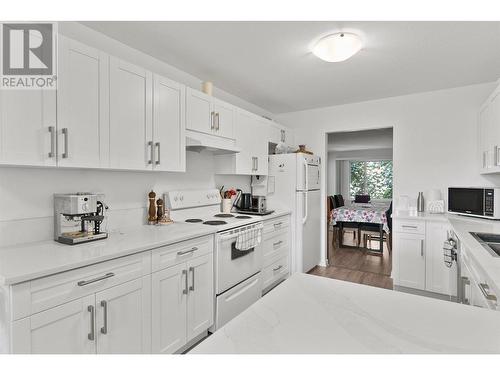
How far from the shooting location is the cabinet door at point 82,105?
160 cm

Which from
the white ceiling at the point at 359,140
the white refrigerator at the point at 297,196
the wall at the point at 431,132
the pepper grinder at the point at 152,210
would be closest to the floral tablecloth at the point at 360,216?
the wall at the point at 431,132

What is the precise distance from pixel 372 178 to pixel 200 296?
8145 mm

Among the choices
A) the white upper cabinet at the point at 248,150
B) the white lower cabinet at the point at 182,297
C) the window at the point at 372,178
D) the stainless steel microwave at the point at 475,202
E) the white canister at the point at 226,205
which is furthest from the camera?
the window at the point at 372,178

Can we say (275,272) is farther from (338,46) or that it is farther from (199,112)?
(338,46)

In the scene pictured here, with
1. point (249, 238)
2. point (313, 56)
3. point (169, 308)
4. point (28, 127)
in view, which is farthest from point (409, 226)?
point (28, 127)

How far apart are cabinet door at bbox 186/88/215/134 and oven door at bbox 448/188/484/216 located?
9.14 feet

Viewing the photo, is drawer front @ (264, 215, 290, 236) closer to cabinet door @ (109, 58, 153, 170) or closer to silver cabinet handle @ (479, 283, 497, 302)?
cabinet door @ (109, 58, 153, 170)

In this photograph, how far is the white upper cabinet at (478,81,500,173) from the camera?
2.43 meters

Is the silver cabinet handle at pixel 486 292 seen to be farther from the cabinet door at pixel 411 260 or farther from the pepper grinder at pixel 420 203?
the pepper grinder at pixel 420 203

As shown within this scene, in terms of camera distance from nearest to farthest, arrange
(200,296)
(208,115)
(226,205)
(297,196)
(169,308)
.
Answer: (169,308) → (200,296) → (208,115) → (226,205) → (297,196)

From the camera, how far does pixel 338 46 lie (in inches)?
82.5
